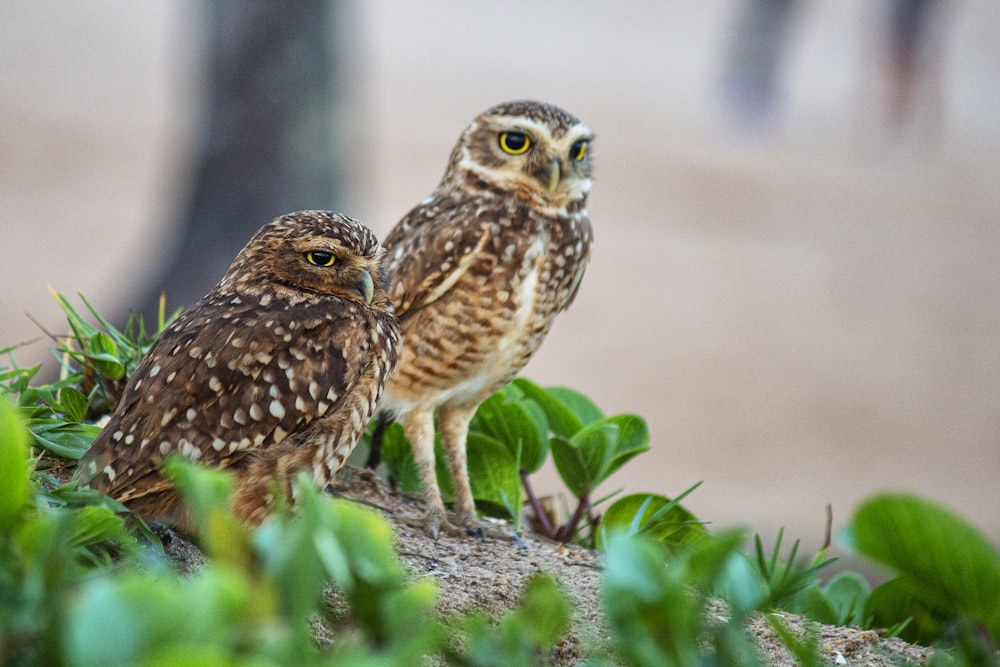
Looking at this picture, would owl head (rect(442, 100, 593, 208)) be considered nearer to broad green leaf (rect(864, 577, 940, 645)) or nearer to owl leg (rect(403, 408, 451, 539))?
owl leg (rect(403, 408, 451, 539))

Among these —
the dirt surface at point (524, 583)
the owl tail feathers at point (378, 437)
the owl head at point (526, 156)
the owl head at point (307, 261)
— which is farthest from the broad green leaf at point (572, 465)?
the owl head at point (526, 156)

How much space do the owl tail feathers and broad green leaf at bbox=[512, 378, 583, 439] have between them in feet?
1.73

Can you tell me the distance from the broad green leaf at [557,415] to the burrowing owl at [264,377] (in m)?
0.55

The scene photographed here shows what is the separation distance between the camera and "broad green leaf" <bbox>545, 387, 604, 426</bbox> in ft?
11.6

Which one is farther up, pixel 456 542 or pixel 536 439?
pixel 536 439

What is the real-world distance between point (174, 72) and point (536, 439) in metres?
18.4

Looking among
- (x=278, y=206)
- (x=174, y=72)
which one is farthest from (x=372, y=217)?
(x=174, y=72)

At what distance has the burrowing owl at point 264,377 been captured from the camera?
97.7 inches

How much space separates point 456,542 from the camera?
3.09 meters

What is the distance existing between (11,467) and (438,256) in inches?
91.5

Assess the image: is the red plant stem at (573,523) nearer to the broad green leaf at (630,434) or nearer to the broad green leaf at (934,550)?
the broad green leaf at (630,434)

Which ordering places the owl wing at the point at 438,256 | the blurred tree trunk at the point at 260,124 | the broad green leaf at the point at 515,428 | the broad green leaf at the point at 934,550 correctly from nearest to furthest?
the broad green leaf at the point at 934,550
the broad green leaf at the point at 515,428
the owl wing at the point at 438,256
the blurred tree trunk at the point at 260,124

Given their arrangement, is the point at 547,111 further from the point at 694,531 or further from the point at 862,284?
the point at 862,284

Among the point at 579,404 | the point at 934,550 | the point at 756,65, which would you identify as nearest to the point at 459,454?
the point at 579,404
